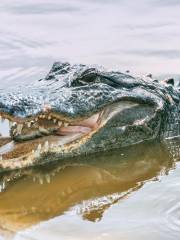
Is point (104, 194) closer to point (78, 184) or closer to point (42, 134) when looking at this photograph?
point (78, 184)

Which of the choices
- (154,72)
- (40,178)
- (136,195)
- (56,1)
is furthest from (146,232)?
(56,1)

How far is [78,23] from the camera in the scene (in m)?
14.9

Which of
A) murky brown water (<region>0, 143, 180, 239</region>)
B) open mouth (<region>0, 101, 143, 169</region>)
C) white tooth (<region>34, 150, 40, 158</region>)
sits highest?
open mouth (<region>0, 101, 143, 169</region>)

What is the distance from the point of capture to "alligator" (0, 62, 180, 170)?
5.93 meters

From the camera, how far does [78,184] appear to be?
523cm

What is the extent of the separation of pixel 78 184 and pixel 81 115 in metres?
1.18

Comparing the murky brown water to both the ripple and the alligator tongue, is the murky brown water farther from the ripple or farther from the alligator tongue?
the alligator tongue

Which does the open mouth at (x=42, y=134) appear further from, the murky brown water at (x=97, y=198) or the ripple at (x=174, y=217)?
the ripple at (x=174, y=217)

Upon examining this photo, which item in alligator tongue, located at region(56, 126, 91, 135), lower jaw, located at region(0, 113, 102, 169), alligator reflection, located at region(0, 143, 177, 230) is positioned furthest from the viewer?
alligator tongue, located at region(56, 126, 91, 135)

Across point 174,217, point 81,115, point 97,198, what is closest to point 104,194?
point 97,198

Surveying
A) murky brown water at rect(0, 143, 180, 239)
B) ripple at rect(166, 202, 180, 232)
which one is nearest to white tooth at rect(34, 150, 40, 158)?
murky brown water at rect(0, 143, 180, 239)

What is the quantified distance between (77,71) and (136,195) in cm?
242

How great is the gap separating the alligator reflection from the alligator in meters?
0.15

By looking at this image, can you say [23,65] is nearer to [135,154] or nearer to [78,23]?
[78,23]
